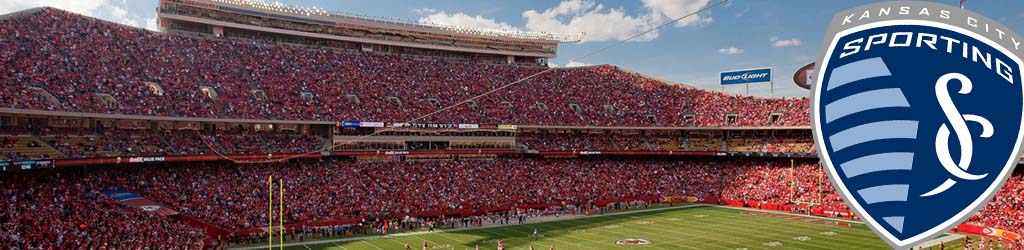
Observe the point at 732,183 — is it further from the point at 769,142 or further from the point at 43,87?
the point at 43,87

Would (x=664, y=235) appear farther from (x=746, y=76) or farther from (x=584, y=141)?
(x=746, y=76)

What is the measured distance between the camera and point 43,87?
32.5m

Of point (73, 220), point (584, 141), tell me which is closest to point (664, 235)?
point (584, 141)

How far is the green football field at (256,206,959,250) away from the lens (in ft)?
107

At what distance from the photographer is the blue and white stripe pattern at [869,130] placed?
22.2 feet

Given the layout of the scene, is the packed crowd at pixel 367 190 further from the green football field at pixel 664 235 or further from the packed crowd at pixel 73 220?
the green football field at pixel 664 235

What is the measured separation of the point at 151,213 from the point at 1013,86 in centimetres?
3351

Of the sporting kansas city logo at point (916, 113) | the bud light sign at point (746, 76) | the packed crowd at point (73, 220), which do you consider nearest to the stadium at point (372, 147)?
the packed crowd at point (73, 220)

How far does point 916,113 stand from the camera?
21.9ft

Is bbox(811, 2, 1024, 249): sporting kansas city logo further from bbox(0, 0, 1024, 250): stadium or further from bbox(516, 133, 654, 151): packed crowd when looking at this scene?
bbox(516, 133, 654, 151): packed crowd

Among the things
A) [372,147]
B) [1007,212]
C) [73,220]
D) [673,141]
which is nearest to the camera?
[73,220]

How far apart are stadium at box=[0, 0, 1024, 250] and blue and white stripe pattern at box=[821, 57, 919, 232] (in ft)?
78.3

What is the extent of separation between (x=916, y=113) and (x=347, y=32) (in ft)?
190

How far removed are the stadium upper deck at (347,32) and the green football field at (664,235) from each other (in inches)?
1121
